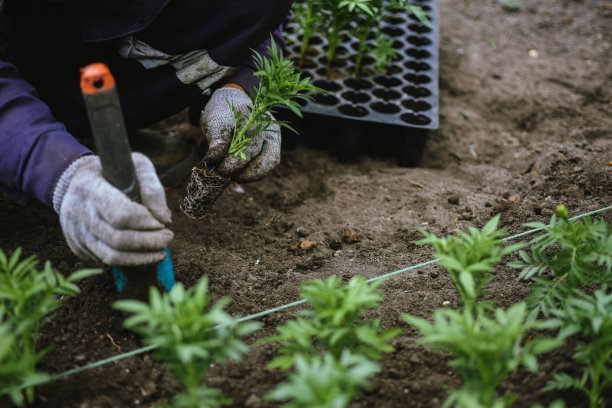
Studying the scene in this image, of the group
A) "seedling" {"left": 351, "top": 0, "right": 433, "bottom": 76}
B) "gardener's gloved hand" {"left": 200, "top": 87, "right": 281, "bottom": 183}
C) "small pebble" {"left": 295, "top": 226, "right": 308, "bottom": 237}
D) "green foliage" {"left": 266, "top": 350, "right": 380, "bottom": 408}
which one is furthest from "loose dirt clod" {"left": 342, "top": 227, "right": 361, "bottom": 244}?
"seedling" {"left": 351, "top": 0, "right": 433, "bottom": 76}

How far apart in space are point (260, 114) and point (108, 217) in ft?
2.72

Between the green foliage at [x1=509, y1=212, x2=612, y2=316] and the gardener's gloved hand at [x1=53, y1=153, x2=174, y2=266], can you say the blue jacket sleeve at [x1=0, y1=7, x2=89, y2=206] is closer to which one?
the gardener's gloved hand at [x1=53, y1=153, x2=174, y2=266]

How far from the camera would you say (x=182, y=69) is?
8.24 feet

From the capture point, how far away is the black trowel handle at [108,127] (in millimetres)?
1326

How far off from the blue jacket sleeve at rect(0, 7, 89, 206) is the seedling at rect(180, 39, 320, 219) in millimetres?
595

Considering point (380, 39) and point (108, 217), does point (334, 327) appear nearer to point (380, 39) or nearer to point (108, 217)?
point (108, 217)

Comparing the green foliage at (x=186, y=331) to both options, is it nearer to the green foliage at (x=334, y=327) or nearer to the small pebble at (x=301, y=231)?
the green foliage at (x=334, y=327)

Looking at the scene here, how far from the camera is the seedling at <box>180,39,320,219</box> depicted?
198cm

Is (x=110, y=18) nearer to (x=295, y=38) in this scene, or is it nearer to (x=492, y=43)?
(x=295, y=38)

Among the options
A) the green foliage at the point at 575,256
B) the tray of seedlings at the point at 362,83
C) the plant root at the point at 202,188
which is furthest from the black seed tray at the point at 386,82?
the green foliage at the point at 575,256

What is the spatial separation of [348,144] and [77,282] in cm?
183

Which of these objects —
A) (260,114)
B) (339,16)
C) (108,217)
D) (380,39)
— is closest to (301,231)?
(260,114)

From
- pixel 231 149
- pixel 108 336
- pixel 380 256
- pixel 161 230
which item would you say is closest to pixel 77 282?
pixel 108 336

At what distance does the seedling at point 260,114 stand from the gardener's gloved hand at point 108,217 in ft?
1.72
